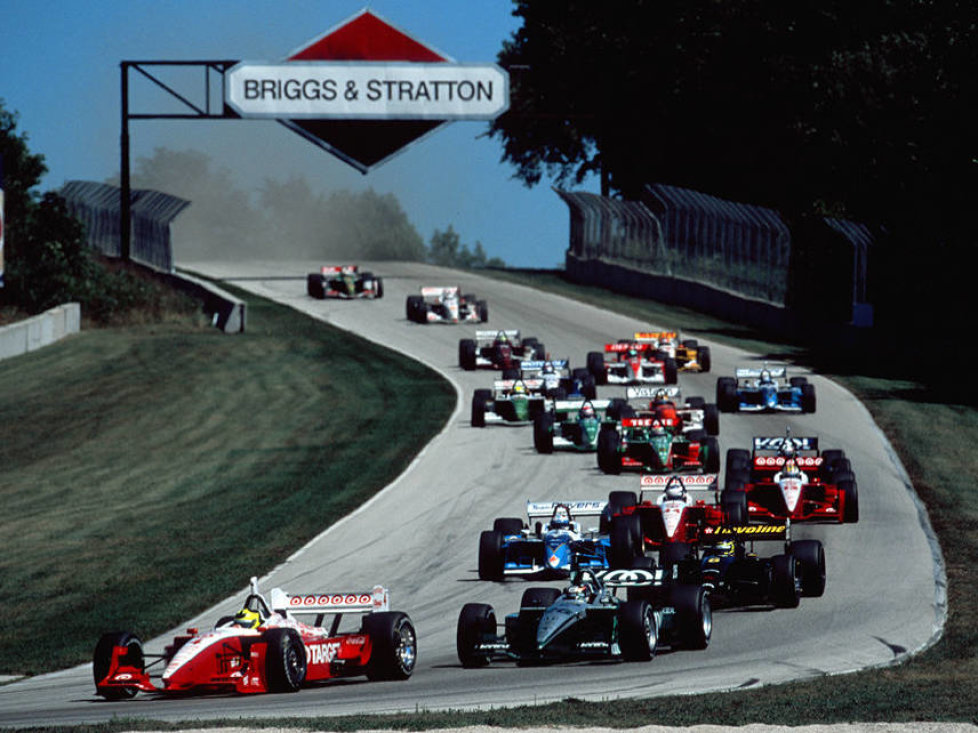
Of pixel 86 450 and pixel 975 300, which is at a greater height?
pixel 975 300

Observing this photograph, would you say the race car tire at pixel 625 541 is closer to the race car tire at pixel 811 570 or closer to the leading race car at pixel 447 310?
the race car tire at pixel 811 570

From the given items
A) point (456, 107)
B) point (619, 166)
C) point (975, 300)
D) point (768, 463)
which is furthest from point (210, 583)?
point (619, 166)

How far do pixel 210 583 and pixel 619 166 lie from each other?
7076 centimetres

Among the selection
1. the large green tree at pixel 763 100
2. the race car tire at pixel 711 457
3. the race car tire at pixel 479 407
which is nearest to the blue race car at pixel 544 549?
the race car tire at pixel 711 457

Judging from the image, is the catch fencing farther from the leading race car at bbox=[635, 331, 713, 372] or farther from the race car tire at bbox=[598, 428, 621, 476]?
the race car tire at bbox=[598, 428, 621, 476]

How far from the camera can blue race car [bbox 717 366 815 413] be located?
36781 mm

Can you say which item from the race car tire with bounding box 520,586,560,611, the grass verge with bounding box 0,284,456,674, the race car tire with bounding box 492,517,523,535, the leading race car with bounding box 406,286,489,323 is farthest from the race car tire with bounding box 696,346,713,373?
the race car tire with bounding box 520,586,560,611

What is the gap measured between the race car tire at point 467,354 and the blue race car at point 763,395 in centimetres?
889

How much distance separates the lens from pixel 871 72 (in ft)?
198

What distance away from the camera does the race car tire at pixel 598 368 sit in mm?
40656

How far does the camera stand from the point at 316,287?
60.3 metres

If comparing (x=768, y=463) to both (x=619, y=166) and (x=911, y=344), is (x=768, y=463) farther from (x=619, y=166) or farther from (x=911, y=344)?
(x=619, y=166)

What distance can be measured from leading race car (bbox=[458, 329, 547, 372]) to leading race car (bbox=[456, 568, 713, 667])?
81.3 ft

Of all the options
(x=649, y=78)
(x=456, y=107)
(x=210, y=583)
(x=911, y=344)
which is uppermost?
(x=649, y=78)
